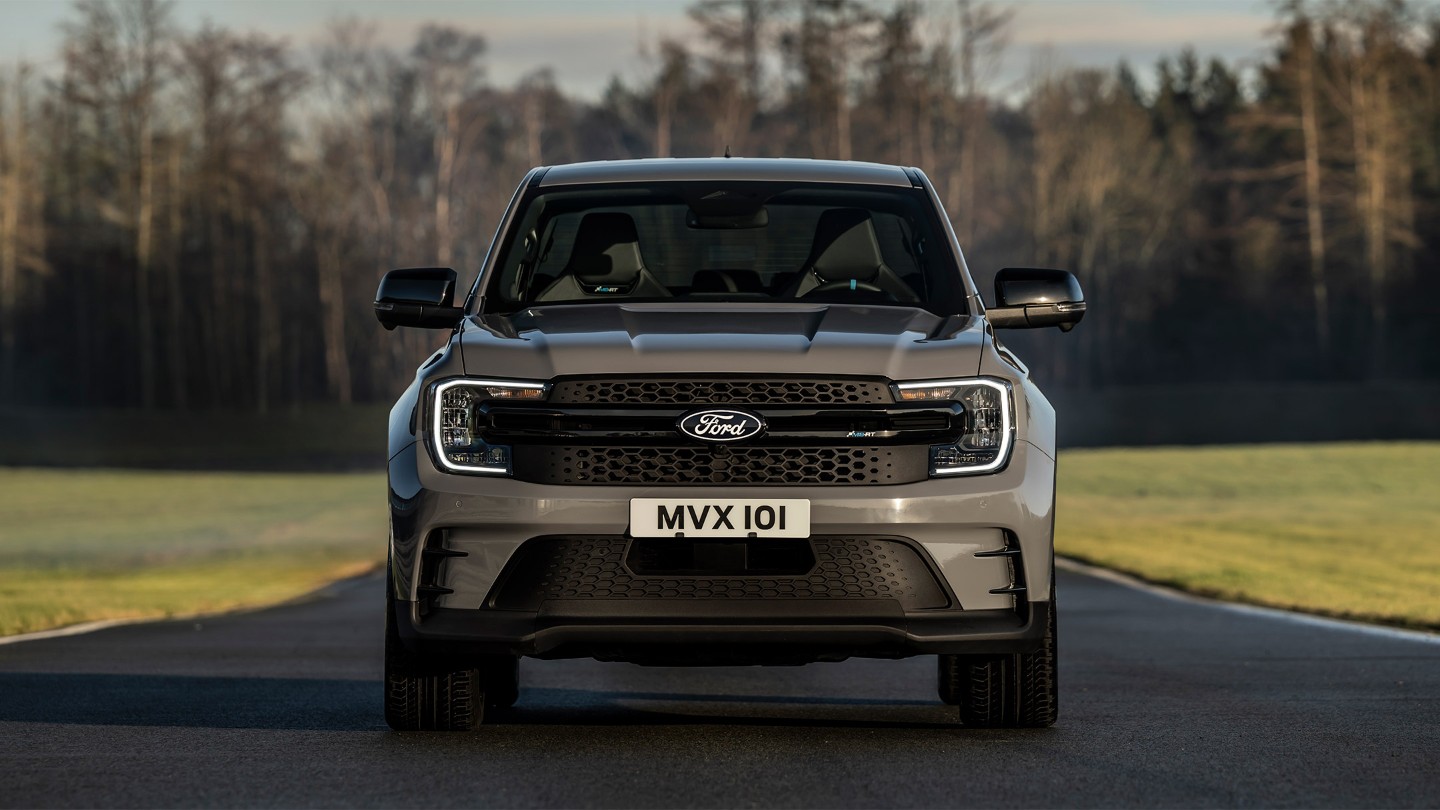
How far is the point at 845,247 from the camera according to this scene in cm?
822

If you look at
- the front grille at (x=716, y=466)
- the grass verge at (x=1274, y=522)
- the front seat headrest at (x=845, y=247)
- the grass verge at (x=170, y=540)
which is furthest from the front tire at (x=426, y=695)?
the grass verge at (x=1274, y=522)

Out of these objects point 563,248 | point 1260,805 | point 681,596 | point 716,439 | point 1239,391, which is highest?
point 563,248

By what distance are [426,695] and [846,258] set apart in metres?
2.29

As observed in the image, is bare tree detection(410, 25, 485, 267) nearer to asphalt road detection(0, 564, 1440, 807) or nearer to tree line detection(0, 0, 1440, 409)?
tree line detection(0, 0, 1440, 409)

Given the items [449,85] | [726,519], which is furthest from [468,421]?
[449,85]

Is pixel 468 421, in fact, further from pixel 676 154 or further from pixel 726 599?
pixel 676 154

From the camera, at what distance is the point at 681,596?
6633 mm

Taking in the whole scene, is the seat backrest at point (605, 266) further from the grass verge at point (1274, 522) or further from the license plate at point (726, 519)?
the grass verge at point (1274, 522)

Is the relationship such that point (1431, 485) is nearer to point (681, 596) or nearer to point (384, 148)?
point (384, 148)

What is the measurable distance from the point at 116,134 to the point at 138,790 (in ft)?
245

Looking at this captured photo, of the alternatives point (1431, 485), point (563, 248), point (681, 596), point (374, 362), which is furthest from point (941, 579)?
point (374, 362)

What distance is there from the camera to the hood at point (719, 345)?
6.78 metres

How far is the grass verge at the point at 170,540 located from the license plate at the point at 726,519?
9641mm

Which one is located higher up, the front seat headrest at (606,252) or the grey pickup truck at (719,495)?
the front seat headrest at (606,252)
